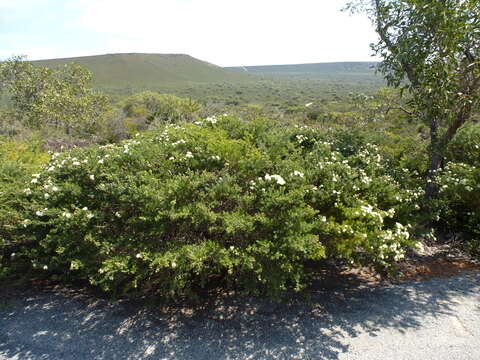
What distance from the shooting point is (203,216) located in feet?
11.0

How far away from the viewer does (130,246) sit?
3.40 metres

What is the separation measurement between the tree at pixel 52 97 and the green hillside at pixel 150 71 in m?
57.8

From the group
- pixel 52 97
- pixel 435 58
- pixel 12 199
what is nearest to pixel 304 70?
pixel 52 97

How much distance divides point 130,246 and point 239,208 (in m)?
1.25

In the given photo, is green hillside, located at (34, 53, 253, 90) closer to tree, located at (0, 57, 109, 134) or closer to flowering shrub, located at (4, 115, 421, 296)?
tree, located at (0, 57, 109, 134)

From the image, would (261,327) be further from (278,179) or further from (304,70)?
(304,70)

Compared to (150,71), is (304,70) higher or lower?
higher

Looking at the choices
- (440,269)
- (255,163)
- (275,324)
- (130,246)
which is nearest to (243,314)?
(275,324)

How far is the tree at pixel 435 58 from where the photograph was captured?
4203 millimetres

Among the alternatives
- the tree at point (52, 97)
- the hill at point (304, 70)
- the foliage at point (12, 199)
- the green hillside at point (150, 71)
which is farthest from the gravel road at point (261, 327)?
the hill at point (304, 70)

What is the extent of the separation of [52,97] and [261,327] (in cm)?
1719

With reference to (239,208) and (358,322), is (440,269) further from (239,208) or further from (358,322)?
(239,208)

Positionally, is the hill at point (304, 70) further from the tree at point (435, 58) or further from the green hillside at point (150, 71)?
the tree at point (435, 58)

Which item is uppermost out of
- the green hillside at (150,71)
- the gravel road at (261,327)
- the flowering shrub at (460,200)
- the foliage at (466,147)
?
the green hillside at (150,71)
